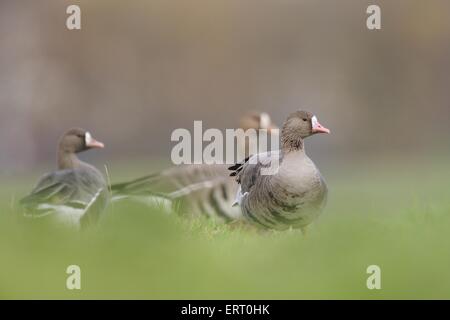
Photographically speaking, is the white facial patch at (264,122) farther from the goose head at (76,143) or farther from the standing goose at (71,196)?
the standing goose at (71,196)

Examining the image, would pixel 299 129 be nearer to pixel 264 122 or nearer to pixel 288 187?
pixel 288 187

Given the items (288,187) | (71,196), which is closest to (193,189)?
(71,196)

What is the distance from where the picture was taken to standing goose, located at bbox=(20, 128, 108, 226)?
4.33 m

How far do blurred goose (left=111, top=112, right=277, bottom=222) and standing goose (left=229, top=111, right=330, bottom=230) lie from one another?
1.48 ft

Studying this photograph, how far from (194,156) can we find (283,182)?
1384mm

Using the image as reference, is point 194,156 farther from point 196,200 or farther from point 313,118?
point 313,118

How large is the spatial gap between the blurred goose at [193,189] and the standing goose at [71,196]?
21 cm

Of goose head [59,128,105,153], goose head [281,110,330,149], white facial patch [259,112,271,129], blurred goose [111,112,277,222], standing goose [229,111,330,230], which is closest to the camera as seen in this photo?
standing goose [229,111,330,230]

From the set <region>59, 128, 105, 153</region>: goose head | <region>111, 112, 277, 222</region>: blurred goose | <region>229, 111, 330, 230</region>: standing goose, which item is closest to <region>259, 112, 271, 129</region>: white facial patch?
<region>111, 112, 277, 222</region>: blurred goose

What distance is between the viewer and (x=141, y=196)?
15.8 feet

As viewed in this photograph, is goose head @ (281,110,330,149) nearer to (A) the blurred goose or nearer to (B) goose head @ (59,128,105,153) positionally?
(A) the blurred goose

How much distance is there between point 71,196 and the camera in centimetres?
471

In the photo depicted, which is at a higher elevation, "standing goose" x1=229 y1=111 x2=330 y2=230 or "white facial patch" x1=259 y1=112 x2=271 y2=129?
"white facial patch" x1=259 y1=112 x2=271 y2=129

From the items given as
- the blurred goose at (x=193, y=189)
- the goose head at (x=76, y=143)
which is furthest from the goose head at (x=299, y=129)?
the goose head at (x=76, y=143)
